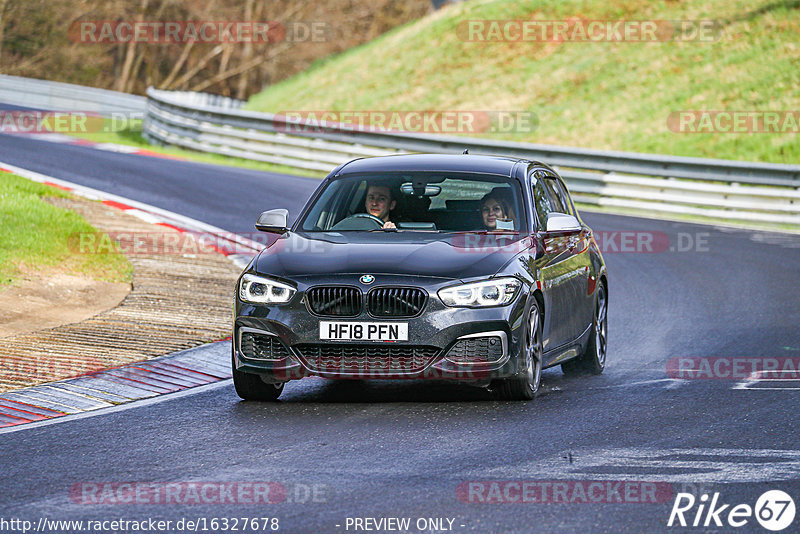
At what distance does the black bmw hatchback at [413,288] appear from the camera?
8.27m

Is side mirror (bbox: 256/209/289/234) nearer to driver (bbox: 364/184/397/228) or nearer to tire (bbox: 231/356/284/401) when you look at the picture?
driver (bbox: 364/184/397/228)

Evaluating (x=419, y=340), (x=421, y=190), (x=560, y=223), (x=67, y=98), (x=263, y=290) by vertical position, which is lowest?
(x=67, y=98)

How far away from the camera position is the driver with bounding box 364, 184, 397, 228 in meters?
9.71

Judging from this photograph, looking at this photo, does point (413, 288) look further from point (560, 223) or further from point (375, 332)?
point (560, 223)

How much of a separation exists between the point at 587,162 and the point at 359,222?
654 inches

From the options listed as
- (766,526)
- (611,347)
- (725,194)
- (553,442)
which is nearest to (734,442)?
(553,442)

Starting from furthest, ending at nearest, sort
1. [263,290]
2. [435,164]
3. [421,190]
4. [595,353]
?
[595,353], [435,164], [421,190], [263,290]

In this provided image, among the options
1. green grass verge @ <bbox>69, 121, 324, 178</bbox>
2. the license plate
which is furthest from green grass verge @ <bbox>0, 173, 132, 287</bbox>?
green grass verge @ <bbox>69, 121, 324, 178</bbox>

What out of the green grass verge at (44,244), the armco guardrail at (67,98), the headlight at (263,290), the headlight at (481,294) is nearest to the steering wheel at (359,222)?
the headlight at (263,290)

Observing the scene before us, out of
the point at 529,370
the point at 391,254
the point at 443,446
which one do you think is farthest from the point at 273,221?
the point at 443,446

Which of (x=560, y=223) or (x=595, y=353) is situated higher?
(x=560, y=223)

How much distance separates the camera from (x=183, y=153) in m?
30.6

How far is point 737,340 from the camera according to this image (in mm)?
11875

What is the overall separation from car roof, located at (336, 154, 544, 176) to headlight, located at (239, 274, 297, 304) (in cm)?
168
